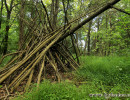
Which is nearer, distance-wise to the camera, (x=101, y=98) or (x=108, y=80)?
(x=101, y=98)

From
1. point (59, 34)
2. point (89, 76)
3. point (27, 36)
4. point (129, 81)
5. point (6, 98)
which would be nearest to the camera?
point (6, 98)

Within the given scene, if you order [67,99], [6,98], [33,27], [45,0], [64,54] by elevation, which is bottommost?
[6,98]

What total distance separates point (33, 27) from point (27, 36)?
0.52 metres

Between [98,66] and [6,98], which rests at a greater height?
[98,66]

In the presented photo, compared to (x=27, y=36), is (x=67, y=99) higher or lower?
lower

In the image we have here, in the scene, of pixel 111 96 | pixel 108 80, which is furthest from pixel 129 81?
pixel 111 96

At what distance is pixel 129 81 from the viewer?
2209mm

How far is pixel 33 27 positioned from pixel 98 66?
11.1 ft

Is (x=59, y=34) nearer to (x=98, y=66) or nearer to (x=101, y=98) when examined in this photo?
(x=98, y=66)

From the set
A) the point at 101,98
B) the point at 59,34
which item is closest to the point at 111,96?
the point at 101,98

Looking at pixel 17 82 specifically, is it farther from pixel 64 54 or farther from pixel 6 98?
pixel 64 54

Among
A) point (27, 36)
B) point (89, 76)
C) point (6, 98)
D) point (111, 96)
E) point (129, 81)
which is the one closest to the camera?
point (111, 96)

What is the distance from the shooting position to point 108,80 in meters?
2.43

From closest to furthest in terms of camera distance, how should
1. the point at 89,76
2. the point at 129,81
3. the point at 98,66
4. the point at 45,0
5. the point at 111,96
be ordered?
1. the point at 111,96
2. the point at 129,81
3. the point at 89,76
4. the point at 98,66
5. the point at 45,0
